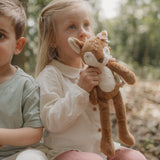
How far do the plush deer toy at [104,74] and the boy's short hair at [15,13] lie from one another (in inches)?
13.1

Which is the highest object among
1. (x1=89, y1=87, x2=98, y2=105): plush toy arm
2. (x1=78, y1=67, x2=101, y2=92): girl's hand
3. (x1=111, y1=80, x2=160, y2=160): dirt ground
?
(x1=78, y1=67, x2=101, y2=92): girl's hand

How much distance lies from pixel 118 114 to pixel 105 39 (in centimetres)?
43

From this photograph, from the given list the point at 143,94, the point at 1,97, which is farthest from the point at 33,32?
the point at 143,94

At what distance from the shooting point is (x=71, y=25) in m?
1.35

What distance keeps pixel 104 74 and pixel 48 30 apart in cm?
52

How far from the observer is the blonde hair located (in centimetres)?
137

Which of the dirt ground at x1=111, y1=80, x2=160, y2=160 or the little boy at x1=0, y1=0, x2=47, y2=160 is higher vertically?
the little boy at x1=0, y1=0, x2=47, y2=160

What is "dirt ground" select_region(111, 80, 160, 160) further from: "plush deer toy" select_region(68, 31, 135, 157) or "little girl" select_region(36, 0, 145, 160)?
"plush deer toy" select_region(68, 31, 135, 157)

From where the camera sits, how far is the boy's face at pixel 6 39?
1.16 meters

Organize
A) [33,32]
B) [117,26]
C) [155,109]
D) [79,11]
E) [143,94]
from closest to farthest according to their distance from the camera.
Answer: [79,11] < [33,32] < [155,109] < [143,94] < [117,26]

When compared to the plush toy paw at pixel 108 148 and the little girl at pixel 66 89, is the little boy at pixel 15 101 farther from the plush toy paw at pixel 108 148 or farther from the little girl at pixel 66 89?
the plush toy paw at pixel 108 148

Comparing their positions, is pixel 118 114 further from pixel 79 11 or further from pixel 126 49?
pixel 126 49

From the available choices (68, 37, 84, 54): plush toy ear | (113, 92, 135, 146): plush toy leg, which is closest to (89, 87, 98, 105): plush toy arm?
(113, 92, 135, 146): plush toy leg

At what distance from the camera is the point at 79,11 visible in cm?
134
